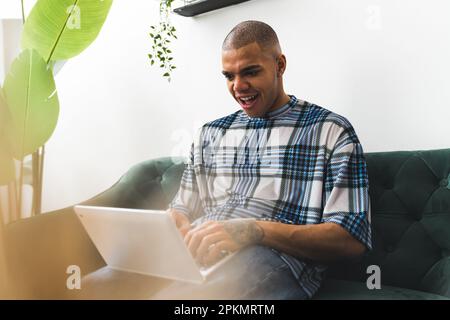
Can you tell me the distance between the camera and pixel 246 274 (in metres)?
0.61

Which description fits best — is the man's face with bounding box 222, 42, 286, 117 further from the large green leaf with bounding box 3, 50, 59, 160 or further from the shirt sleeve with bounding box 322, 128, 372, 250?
the large green leaf with bounding box 3, 50, 59, 160

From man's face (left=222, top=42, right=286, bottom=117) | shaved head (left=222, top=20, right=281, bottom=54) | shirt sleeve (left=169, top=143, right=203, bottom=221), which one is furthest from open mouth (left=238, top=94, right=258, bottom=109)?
shirt sleeve (left=169, top=143, right=203, bottom=221)

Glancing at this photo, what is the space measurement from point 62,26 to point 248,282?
0.66 metres

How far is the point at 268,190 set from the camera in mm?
830

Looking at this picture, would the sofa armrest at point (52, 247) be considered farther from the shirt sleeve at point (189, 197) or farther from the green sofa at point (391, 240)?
the shirt sleeve at point (189, 197)

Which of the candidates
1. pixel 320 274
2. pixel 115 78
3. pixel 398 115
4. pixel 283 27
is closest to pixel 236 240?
pixel 320 274

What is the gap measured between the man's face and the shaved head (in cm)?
1

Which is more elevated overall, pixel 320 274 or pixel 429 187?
pixel 429 187

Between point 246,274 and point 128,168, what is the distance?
29.7 inches

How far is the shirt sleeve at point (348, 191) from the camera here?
0.70 metres

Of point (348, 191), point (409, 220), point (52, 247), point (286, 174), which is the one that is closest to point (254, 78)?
point (286, 174)

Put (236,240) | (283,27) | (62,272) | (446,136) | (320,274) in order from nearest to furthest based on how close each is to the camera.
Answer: (62,272) → (236,240) → (320,274) → (446,136) → (283,27)

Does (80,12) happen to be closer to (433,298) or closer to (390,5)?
(390,5)

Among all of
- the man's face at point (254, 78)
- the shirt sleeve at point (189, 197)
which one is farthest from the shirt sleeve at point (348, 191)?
the shirt sleeve at point (189, 197)
